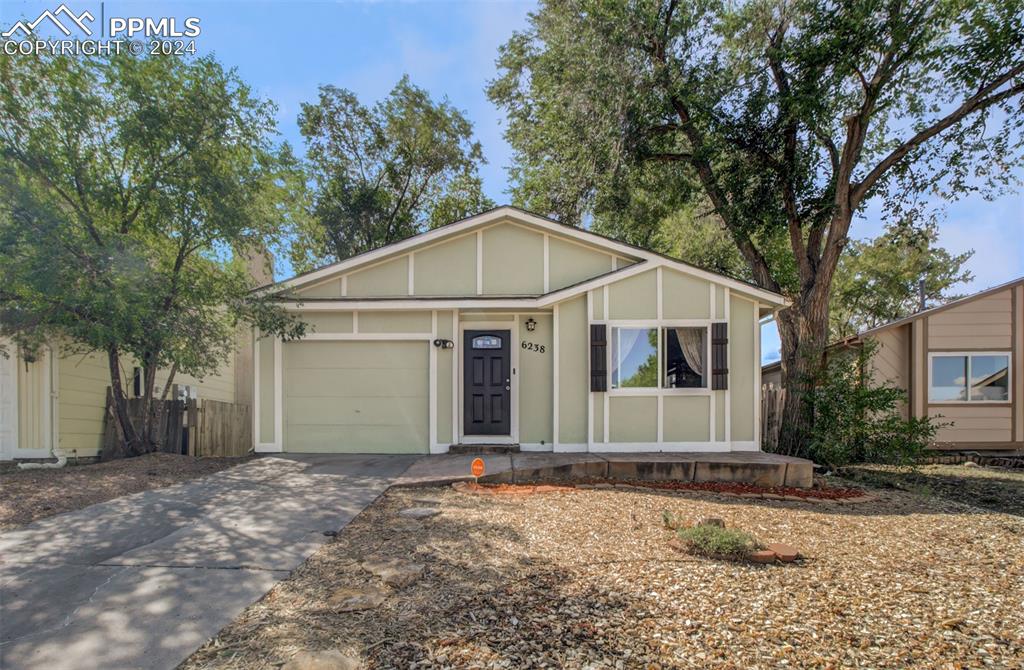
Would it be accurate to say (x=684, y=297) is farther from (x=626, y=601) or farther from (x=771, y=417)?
(x=626, y=601)

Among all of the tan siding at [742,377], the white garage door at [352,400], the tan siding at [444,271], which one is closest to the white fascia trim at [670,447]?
the tan siding at [742,377]

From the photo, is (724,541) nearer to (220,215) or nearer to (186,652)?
(186,652)

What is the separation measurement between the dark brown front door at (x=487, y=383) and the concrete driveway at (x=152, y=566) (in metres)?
2.98

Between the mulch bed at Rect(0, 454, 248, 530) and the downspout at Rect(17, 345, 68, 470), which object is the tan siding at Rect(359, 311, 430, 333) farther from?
the downspout at Rect(17, 345, 68, 470)

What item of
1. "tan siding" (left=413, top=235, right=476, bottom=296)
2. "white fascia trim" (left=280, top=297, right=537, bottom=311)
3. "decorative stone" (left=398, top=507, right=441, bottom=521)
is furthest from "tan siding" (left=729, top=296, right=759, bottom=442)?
"decorative stone" (left=398, top=507, right=441, bottom=521)

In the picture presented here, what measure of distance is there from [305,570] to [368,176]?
1627 centimetres

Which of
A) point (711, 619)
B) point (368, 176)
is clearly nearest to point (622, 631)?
point (711, 619)

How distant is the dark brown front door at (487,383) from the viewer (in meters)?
8.62

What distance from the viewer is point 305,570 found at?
3311mm

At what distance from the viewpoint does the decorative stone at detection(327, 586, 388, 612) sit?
277cm

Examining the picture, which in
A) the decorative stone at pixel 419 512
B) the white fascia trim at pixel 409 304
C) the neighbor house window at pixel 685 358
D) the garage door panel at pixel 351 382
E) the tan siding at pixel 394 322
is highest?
the white fascia trim at pixel 409 304

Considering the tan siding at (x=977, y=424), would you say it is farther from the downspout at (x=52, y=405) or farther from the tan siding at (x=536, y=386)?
the downspout at (x=52, y=405)

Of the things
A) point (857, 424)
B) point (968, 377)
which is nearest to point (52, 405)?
point (857, 424)

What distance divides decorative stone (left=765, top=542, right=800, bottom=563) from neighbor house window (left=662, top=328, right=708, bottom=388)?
4.42 metres
